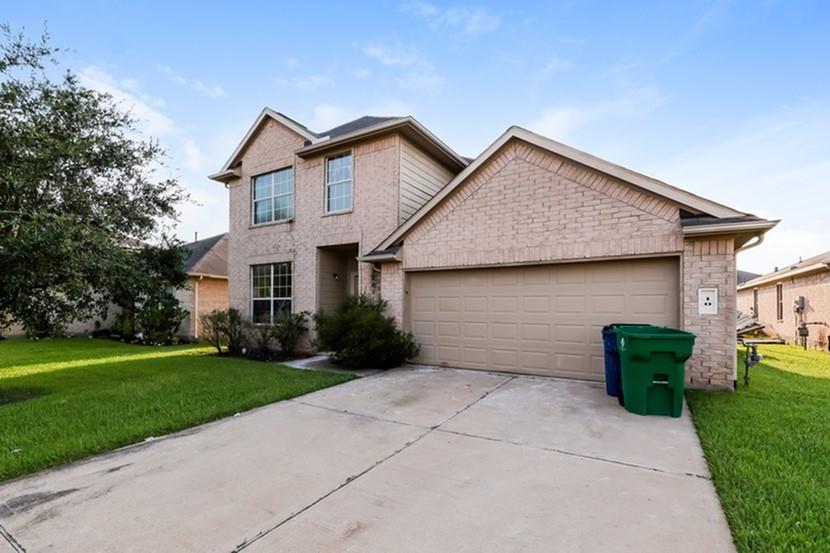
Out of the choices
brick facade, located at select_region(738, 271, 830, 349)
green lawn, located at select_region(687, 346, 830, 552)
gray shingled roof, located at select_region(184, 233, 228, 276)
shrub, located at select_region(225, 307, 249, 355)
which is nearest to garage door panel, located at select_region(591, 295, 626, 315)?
green lawn, located at select_region(687, 346, 830, 552)

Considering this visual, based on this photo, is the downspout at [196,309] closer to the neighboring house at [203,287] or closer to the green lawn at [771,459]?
the neighboring house at [203,287]

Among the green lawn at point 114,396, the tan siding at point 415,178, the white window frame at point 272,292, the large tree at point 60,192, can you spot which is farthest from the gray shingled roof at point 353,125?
the green lawn at point 114,396

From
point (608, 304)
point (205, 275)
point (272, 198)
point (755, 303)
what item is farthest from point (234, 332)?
point (755, 303)

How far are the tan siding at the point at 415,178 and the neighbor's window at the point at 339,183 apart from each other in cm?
178

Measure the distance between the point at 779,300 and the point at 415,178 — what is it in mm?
17797

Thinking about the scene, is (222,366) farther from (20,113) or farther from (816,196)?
(816,196)

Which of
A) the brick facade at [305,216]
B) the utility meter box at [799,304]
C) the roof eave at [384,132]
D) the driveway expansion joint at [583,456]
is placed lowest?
the driveway expansion joint at [583,456]

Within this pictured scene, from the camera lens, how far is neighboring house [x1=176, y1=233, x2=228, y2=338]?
682 inches

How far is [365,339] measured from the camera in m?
9.06

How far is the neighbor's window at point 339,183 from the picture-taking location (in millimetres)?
11773

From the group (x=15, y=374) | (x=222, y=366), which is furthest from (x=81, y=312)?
(x=15, y=374)

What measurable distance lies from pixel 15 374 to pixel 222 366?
15.8 ft

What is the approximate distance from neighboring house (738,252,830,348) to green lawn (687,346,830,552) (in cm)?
868

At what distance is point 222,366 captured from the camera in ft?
32.6
